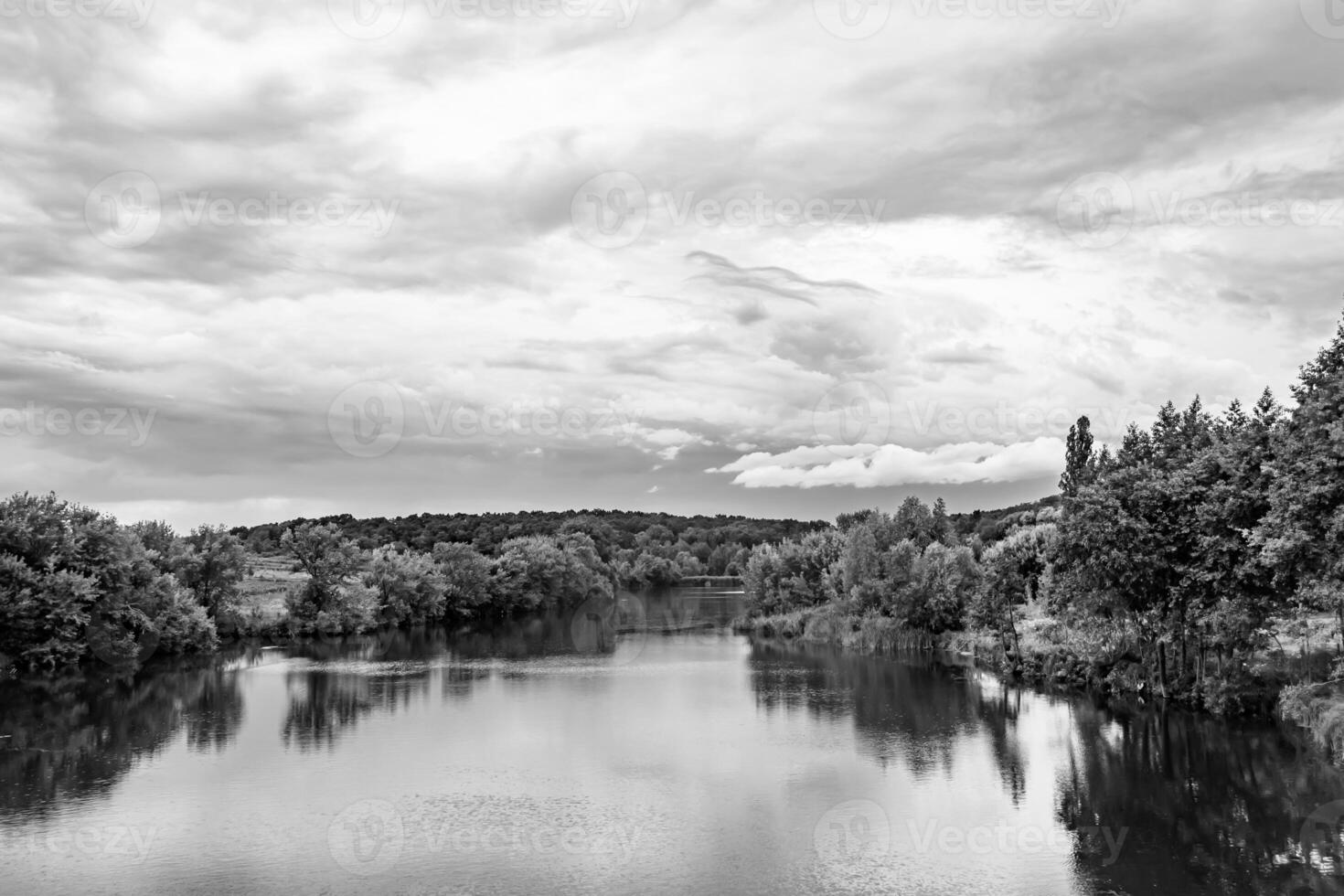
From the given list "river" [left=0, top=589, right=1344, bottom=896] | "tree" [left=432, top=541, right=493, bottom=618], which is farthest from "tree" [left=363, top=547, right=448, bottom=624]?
"river" [left=0, top=589, right=1344, bottom=896]

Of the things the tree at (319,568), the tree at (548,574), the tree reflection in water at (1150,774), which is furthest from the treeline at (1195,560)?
the tree at (548,574)

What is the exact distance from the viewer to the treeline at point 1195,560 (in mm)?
36812

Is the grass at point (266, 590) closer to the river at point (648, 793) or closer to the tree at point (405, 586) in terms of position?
the tree at point (405, 586)

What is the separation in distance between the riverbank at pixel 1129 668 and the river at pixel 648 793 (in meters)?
1.62

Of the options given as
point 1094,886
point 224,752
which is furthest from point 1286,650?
point 224,752

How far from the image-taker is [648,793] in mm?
37812

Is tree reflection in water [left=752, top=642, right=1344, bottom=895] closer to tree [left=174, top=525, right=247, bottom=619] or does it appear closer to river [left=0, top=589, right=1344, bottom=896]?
river [left=0, top=589, right=1344, bottom=896]

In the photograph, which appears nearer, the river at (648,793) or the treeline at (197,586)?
the river at (648,793)

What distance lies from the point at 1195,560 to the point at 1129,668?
423 inches

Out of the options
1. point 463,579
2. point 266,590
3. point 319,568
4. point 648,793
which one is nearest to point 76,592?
point 319,568

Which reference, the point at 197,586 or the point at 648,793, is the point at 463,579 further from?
the point at 648,793

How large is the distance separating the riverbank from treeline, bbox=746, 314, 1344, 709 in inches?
5.1

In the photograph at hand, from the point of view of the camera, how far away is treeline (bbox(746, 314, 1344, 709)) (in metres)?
36.8

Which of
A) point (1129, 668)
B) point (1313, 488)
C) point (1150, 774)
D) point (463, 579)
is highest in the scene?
point (1313, 488)
